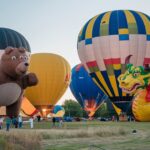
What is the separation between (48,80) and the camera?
3922 cm

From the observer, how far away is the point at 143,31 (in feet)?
108

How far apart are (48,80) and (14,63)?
2583 centimetres

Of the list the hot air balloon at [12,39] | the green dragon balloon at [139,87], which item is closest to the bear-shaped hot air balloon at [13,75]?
the green dragon balloon at [139,87]

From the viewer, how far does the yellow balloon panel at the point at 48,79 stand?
3909 cm

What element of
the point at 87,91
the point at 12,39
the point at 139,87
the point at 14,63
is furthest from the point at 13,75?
the point at 87,91

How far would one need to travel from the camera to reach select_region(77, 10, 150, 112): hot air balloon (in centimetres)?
3250

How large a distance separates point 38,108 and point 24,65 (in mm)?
27540

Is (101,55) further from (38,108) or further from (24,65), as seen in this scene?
(24,65)

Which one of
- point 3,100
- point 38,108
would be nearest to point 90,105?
point 38,108

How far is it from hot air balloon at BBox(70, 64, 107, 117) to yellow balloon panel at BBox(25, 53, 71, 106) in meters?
10.5

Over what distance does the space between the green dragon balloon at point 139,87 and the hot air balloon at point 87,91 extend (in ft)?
84.3

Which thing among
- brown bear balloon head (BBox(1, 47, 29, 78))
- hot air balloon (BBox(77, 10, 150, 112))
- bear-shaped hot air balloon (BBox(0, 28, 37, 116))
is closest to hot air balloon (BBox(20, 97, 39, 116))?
hot air balloon (BBox(77, 10, 150, 112))

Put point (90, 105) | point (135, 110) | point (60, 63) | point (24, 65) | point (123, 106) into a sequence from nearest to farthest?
point (24, 65), point (135, 110), point (123, 106), point (60, 63), point (90, 105)

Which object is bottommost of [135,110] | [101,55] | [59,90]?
[135,110]
